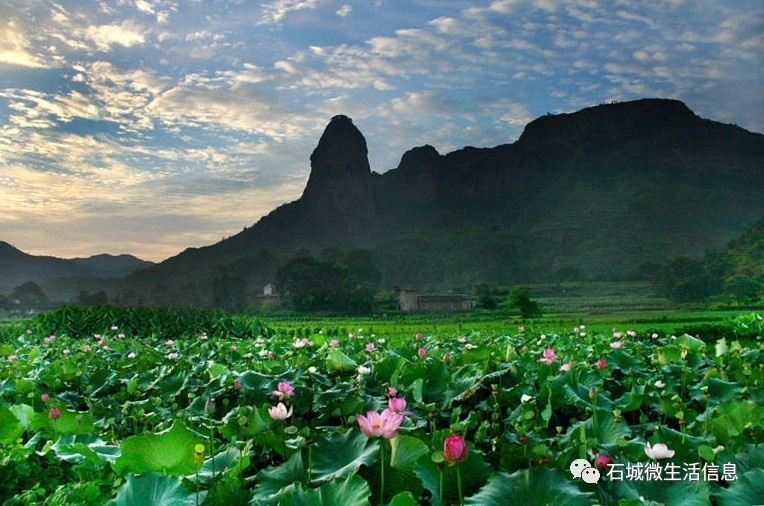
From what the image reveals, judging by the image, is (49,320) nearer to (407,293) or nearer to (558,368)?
(558,368)

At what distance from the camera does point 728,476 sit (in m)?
1.71

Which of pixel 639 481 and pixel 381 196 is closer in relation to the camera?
pixel 639 481

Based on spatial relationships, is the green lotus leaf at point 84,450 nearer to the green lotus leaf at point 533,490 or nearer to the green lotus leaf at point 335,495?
the green lotus leaf at point 335,495

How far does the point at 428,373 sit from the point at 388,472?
1.32m

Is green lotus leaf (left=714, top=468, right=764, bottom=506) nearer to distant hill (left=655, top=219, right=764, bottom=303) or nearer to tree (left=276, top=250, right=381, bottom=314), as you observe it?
tree (left=276, top=250, right=381, bottom=314)

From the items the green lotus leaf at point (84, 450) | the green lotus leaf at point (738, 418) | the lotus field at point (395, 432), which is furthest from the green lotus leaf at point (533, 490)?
the green lotus leaf at point (84, 450)

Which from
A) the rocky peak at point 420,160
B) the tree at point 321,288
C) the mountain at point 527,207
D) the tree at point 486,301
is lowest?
the tree at point 486,301

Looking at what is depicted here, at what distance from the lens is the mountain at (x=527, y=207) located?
183 feet

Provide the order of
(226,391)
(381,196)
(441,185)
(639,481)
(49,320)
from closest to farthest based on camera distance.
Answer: (639,481)
(226,391)
(49,320)
(441,185)
(381,196)

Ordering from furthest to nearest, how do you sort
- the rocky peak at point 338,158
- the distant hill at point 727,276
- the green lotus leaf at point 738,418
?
1. the rocky peak at point 338,158
2. the distant hill at point 727,276
3. the green lotus leaf at point 738,418

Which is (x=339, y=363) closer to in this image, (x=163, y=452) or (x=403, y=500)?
(x=163, y=452)

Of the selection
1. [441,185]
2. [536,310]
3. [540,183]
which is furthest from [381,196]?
[536,310]

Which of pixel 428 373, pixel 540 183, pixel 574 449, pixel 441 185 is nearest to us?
pixel 574 449

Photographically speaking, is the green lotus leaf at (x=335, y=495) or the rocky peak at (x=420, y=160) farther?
the rocky peak at (x=420, y=160)
